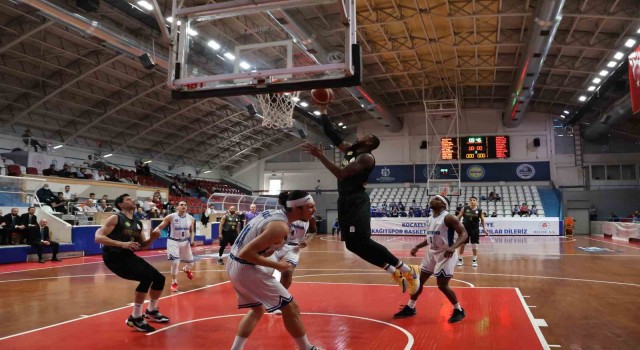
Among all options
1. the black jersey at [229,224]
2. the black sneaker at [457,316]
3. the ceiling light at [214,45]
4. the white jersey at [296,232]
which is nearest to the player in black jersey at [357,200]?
the black sneaker at [457,316]

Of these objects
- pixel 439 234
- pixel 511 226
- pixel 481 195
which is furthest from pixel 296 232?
pixel 481 195

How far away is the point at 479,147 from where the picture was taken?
1179 inches

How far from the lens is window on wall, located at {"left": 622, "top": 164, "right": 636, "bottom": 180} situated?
3300 centimetres

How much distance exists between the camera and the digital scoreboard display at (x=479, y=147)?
29750 mm

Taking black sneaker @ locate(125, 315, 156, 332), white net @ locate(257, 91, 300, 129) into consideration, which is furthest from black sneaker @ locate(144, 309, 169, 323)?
white net @ locate(257, 91, 300, 129)

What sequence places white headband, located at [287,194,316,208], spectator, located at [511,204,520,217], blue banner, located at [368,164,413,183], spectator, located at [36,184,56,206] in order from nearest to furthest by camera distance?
white headband, located at [287,194,316,208] → spectator, located at [36,184,56,206] → spectator, located at [511,204,520,217] → blue banner, located at [368,164,413,183]

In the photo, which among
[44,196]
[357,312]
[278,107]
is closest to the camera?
[357,312]

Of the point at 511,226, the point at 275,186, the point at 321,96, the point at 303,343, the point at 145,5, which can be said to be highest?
the point at 145,5

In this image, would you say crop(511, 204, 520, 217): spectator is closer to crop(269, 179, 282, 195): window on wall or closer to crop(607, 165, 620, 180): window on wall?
crop(607, 165, 620, 180): window on wall

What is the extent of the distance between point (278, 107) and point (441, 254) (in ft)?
26.9

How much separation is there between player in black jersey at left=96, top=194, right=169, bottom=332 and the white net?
24.1ft

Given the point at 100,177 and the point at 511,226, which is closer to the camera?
the point at 511,226

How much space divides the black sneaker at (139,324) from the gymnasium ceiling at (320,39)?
12103mm

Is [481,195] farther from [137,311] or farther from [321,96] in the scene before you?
[137,311]
